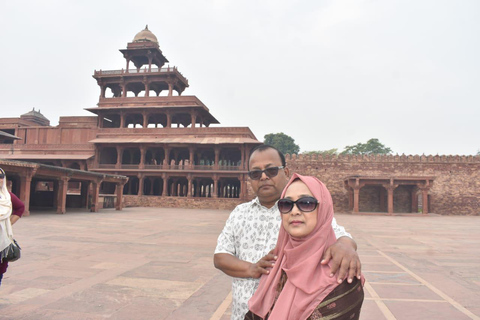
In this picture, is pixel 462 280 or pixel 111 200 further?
pixel 111 200

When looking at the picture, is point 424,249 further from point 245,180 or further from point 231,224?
point 245,180

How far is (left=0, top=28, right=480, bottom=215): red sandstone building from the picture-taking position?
990 inches

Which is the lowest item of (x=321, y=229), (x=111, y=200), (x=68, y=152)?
(x=111, y=200)

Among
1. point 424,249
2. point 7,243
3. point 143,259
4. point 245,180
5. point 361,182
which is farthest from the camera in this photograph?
point 245,180

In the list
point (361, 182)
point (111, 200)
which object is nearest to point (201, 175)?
point (111, 200)

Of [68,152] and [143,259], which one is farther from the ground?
[68,152]

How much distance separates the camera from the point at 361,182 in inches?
859

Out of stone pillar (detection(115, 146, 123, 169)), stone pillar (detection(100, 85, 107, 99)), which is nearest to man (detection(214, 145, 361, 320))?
stone pillar (detection(115, 146, 123, 169))

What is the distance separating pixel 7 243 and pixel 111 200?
2011cm

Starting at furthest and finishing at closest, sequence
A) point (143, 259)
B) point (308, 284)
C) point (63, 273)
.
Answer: point (143, 259), point (63, 273), point (308, 284)

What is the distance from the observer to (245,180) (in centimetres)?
2612

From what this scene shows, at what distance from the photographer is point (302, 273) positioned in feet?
4.30

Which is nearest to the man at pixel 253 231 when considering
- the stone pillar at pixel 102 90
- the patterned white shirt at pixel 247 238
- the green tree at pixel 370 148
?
the patterned white shirt at pixel 247 238

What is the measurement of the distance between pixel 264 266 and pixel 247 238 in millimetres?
300
